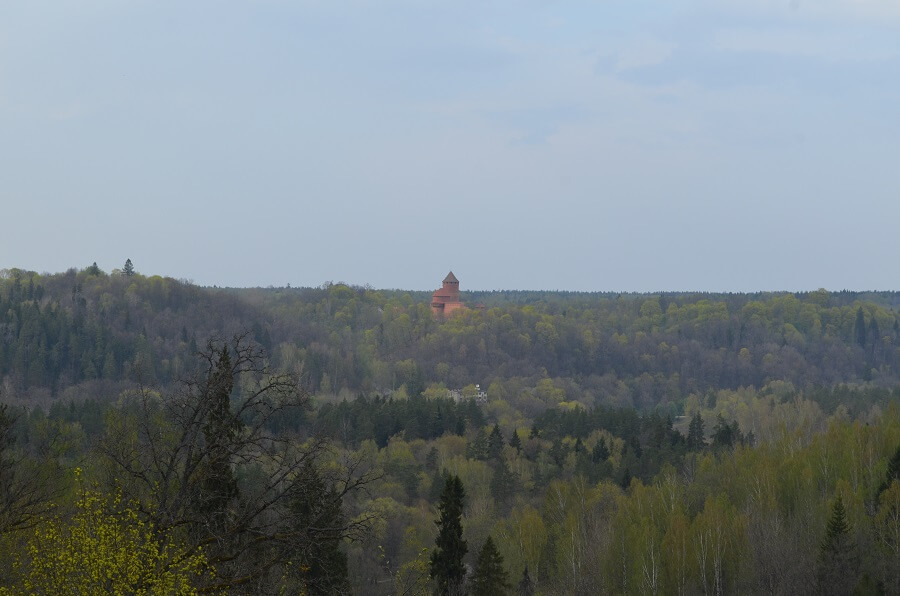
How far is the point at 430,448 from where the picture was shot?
79.1 meters

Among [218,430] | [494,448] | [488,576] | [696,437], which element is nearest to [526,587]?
[488,576]

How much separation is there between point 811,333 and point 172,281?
316 ft

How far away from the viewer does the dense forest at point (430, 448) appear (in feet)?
49.5

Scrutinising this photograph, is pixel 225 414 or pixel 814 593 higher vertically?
pixel 225 414

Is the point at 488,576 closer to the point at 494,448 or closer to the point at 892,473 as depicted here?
the point at 892,473

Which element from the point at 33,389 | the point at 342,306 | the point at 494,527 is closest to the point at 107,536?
the point at 494,527

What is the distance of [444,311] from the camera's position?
184 m

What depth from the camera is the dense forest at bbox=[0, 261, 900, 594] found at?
15.1 m

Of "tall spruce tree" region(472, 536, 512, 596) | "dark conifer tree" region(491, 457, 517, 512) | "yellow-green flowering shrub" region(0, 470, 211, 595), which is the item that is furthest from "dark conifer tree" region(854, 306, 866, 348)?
"yellow-green flowering shrub" region(0, 470, 211, 595)

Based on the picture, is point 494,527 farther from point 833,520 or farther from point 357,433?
point 357,433

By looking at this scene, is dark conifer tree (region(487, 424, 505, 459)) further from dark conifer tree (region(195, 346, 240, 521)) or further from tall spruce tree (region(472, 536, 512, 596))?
dark conifer tree (region(195, 346, 240, 521))

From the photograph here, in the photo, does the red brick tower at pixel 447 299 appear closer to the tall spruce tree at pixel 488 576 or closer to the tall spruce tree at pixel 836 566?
the tall spruce tree at pixel 836 566

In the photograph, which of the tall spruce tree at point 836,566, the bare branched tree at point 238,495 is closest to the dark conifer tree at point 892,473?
the tall spruce tree at point 836,566

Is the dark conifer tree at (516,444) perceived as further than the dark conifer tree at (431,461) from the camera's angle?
Yes
